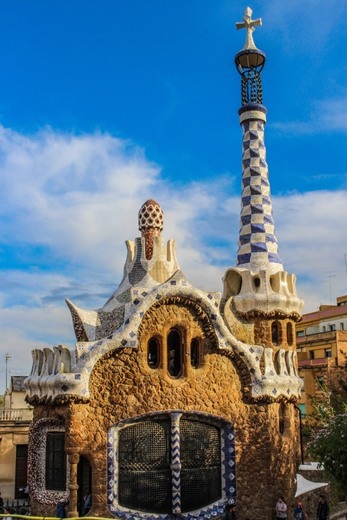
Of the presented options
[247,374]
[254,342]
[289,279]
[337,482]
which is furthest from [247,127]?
[337,482]

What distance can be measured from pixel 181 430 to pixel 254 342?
3.47 meters

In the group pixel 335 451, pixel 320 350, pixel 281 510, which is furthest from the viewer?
pixel 320 350

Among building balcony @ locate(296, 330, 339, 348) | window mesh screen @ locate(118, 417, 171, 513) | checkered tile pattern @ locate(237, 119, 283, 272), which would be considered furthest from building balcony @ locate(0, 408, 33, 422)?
building balcony @ locate(296, 330, 339, 348)

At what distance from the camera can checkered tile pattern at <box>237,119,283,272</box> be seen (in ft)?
56.1

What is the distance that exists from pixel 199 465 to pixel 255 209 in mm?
7001

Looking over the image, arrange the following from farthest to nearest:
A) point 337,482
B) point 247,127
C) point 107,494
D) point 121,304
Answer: point 247,127
point 121,304
point 107,494
point 337,482

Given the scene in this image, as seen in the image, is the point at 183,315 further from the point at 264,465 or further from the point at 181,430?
the point at 264,465

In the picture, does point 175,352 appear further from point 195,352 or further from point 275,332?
point 275,332

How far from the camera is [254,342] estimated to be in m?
16.2

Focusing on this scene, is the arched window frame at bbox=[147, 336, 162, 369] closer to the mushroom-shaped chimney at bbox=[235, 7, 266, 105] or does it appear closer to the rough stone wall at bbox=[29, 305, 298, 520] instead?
the rough stone wall at bbox=[29, 305, 298, 520]

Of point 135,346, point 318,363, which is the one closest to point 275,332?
point 135,346

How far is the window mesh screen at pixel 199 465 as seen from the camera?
13.5m

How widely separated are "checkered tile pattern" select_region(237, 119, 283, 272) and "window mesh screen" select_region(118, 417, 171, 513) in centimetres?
537

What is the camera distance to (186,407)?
13594mm
